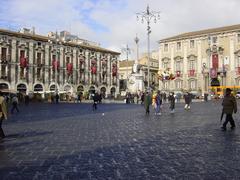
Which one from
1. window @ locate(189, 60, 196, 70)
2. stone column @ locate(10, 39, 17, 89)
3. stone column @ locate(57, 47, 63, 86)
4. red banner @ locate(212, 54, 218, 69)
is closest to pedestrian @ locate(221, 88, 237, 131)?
stone column @ locate(10, 39, 17, 89)

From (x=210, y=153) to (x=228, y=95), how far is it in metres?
4.59

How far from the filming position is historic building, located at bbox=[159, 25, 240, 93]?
5897cm

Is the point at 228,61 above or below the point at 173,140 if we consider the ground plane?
above

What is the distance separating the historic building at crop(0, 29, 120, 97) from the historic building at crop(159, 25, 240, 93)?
11.6 metres

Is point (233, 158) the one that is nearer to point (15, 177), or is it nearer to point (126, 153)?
point (126, 153)

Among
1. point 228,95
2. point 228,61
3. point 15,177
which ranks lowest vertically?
point 15,177

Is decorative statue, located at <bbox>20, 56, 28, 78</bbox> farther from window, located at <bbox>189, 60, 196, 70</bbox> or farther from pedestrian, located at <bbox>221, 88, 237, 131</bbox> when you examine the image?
pedestrian, located at <bbox>221, 88, 237, 131</bbox>

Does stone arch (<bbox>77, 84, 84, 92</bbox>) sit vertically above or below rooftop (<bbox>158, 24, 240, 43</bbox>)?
below

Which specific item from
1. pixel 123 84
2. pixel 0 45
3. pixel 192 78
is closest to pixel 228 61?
pixel 192 78

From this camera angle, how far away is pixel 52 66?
56750mm

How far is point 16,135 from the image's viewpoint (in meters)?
9.77

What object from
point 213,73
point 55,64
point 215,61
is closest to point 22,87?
point 55,64

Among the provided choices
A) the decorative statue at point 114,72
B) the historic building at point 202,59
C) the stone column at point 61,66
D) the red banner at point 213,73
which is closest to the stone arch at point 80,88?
the stone column at point 61,66

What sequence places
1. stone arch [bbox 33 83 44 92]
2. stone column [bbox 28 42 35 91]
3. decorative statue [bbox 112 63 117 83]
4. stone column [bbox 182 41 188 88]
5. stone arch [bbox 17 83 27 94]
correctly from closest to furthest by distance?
stone arch [bbox 17 83 27 94] < stone column [bbox 28 42 35 91] < stone arch [bbox 33 83 44 92] < stone column [bbox 182 41 188 88] < decorative statue [bbox 112 63 117 83]
